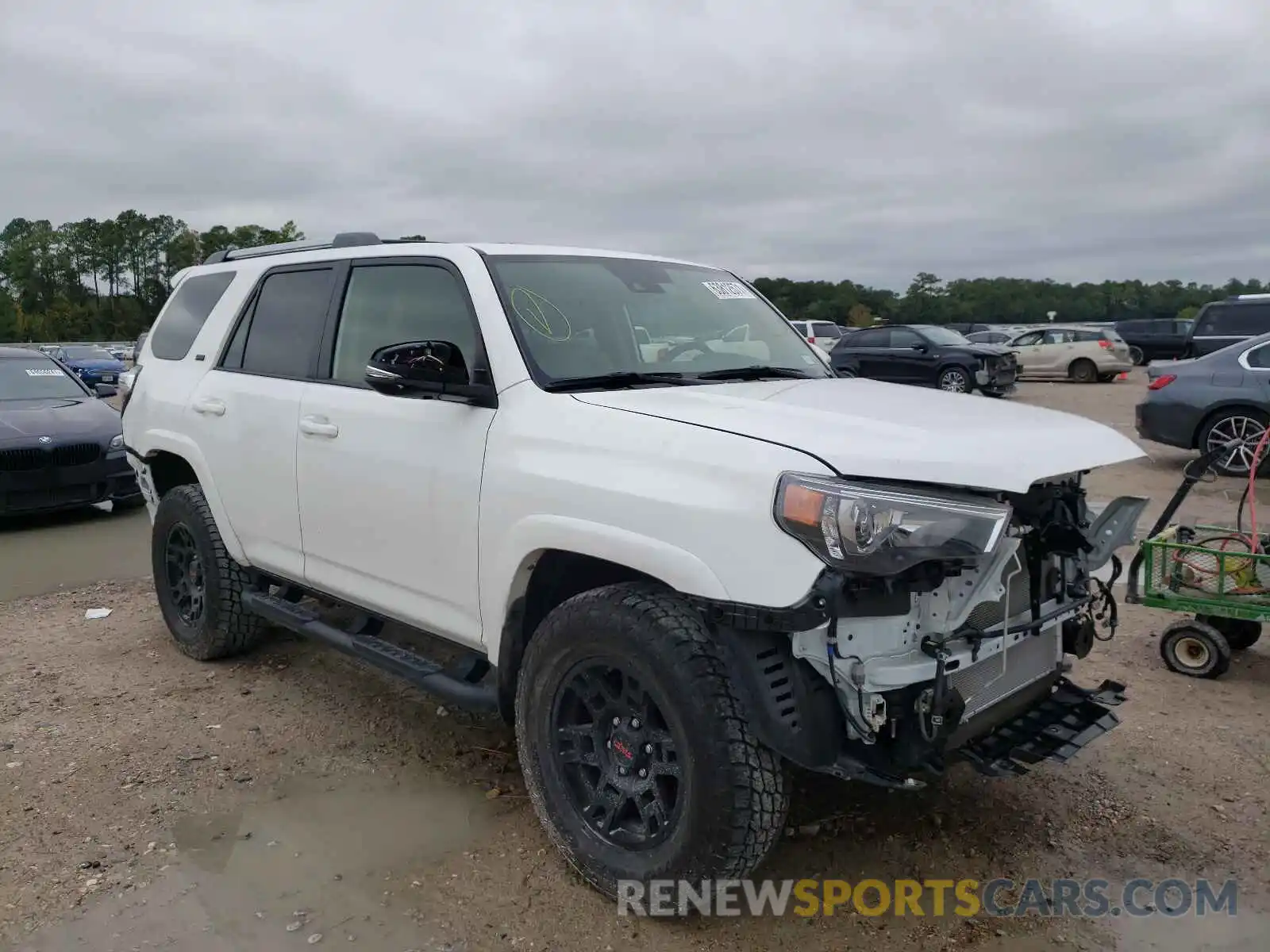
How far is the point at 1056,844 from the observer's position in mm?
3396

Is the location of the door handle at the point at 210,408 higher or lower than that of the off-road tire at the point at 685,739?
higher

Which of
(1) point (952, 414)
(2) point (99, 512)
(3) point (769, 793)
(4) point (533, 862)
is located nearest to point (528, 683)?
(4) point (533, 862)

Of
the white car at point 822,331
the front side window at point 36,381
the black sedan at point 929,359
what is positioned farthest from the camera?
the white car at point 822,331

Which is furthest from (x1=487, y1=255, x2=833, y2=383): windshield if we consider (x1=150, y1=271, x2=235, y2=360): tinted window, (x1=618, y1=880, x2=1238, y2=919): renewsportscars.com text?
(x1=150, y1=271, x2=235, y2=360): tinted window

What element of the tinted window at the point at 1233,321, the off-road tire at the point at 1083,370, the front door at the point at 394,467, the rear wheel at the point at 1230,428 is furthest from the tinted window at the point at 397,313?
the off-road tire at the point at 1083,370

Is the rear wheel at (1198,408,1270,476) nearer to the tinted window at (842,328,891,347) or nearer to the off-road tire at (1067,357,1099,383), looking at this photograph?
the tinted window at (842,328,891,347)

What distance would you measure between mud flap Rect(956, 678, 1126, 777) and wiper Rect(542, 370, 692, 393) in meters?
1.52

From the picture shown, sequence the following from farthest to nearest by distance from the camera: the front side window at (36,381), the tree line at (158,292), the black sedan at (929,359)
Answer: the tree line at (158,292)
the black sedan at (929,359)
the front side window at (36,381)

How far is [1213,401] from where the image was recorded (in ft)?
34.8

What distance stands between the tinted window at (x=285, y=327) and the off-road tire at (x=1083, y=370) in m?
A: 25.5

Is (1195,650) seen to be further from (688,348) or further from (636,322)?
(636,322)

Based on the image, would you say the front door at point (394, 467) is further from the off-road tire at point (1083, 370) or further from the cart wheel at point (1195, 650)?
the off-road tire at point (1083, 370)

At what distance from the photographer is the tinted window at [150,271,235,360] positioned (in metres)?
5.15

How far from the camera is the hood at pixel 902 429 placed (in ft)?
8.59
